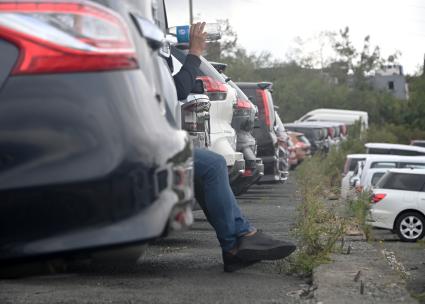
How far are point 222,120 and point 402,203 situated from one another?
11714 mm

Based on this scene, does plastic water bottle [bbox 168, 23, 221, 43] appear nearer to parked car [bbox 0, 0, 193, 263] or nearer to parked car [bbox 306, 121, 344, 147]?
parked car [bbox 0, 0, 193, 263]

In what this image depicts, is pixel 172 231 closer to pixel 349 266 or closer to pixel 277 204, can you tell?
pixel 349 266

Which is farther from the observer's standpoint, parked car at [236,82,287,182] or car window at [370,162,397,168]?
car window at [370,162,397,168]

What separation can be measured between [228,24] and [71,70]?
6940 centimetres

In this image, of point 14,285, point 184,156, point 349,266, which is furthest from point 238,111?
point 184,156

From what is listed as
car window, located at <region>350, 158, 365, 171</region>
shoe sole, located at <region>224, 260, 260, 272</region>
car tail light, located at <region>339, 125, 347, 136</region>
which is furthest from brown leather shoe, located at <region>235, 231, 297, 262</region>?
car tail light, located at <region>339, 125, 347, 136</region>

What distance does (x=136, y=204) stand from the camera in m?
3.96

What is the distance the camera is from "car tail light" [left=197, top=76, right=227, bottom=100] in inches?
→ 470

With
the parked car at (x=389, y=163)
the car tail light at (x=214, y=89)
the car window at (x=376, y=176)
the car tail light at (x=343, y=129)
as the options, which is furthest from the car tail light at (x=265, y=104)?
the car tail light at (x=343, y=129)

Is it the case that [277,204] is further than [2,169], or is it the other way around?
[277,204]

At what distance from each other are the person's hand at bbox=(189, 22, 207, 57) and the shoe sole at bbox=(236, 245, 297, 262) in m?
1.55

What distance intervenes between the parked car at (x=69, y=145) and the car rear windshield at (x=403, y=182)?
19825mm

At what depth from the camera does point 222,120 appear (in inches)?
477

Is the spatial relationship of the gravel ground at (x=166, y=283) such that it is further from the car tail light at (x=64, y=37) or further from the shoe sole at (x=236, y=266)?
the car tail light at (x=64, y=37)
